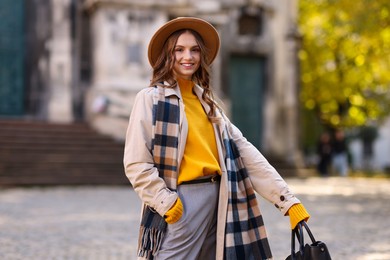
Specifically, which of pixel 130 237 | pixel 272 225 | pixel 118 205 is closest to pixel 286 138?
pixel 118 205

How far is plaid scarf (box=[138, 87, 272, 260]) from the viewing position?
3.93 m

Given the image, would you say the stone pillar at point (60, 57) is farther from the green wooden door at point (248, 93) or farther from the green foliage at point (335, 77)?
the green foliage at point (335, 77)

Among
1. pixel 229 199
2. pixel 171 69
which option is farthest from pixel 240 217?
pixel 171 69

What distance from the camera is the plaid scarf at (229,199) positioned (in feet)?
12.9

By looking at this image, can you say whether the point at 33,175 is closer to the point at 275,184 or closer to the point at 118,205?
the point at 118,205

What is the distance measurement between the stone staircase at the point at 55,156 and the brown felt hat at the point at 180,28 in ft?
44.9

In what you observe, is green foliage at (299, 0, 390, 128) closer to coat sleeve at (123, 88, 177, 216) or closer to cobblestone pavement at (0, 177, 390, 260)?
cobblestone pavement at (0, 177, 390, 260)

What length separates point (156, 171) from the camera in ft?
12.7

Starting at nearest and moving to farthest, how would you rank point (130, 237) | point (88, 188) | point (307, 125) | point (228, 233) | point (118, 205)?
point (228, 233) < point (130, 237) < point (118, 205) < point (88, 188) < point (307, 125)

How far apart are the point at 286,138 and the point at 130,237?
16.7 metres

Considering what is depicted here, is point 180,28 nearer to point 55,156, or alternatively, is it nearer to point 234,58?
point 55,156

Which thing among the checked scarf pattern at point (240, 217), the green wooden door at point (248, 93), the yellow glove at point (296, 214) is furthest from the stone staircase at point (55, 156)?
the yellow glove at point (296, 214)

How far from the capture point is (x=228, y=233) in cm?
400

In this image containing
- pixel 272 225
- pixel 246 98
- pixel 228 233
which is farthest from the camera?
pixel 246 98
